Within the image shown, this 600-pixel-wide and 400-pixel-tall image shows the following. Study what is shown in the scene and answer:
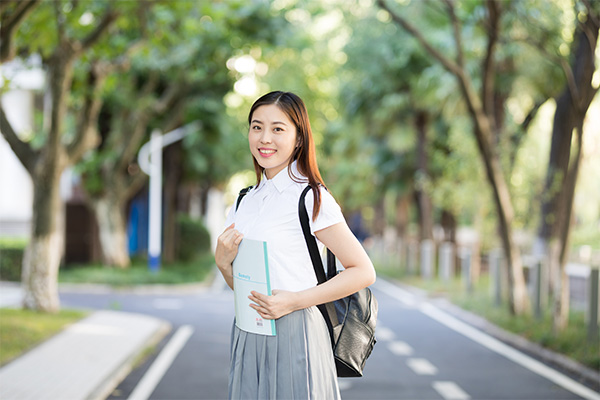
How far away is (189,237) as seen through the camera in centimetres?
3356

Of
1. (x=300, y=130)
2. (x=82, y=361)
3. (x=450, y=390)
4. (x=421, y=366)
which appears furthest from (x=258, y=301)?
(x=421, y=366)

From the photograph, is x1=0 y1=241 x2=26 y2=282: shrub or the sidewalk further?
x1=0 y1=241 x2=26 y2=282: shrub

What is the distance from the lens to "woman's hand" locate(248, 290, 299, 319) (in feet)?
9.18

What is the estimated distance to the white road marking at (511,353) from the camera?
8078 millimetres

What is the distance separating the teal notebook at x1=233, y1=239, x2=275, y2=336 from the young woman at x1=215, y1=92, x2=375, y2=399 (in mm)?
25

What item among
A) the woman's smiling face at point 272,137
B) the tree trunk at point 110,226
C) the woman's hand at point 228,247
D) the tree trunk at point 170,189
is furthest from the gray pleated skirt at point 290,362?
the tree trunk at point 170,189

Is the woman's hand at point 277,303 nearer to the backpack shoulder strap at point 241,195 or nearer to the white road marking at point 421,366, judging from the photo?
the backpack shoulder strap at point 241,195

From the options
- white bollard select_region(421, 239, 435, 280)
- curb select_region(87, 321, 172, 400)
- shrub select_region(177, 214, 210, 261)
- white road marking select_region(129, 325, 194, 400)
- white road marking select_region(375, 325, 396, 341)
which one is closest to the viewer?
curb select_region(87, 321, 172, 400)

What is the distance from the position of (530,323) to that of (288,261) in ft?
33.6

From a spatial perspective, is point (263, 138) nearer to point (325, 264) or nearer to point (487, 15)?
point (325, 264)

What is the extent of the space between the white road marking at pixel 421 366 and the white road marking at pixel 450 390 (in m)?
0.60

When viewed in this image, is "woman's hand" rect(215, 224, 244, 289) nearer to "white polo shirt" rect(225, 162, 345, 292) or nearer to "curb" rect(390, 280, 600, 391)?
"white polo shirt" rect(225, 162, 345, 292)

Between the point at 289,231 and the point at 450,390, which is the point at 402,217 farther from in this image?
the point at 289,231

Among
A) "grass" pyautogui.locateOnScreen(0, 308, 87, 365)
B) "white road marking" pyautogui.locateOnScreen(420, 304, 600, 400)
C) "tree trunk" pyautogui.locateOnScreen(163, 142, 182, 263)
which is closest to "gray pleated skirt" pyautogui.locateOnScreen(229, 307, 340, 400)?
"white road marking" pyautogui.locateOnScreen(420, 304, 600, 400)
